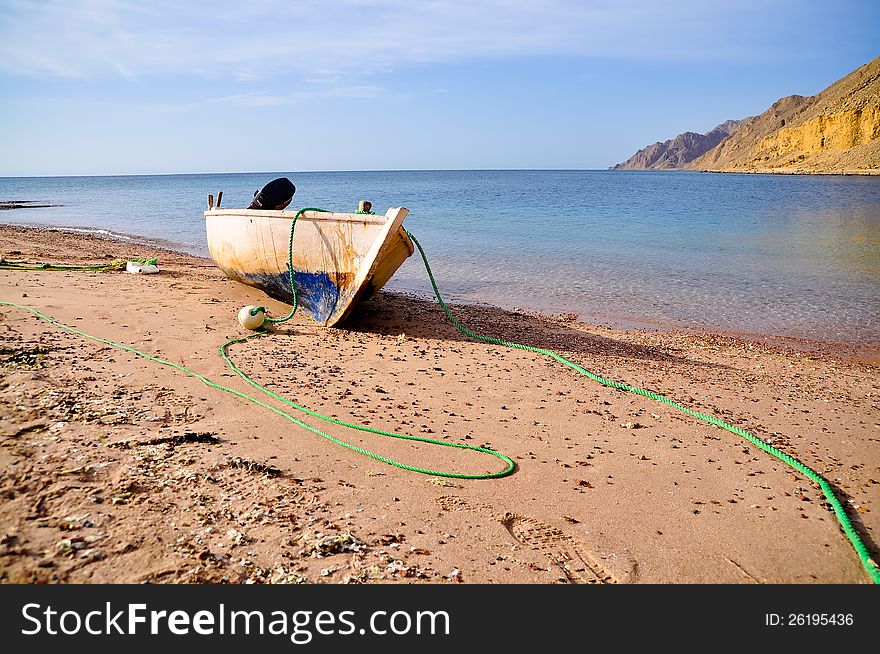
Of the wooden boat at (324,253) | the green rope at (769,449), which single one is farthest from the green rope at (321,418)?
the green rope at (769,449)

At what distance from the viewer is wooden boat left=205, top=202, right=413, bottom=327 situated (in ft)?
22.5

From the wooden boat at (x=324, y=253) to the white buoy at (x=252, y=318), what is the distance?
2.85 feet

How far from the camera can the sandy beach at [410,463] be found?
2.71 metres

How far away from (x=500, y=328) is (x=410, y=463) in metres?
4.58

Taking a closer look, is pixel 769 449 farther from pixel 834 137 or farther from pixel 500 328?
pixel 834 137

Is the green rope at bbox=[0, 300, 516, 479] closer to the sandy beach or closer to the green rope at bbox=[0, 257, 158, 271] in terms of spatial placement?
the sandy beach

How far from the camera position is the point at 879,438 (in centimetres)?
475

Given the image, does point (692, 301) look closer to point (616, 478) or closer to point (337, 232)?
A: point (337, 232)

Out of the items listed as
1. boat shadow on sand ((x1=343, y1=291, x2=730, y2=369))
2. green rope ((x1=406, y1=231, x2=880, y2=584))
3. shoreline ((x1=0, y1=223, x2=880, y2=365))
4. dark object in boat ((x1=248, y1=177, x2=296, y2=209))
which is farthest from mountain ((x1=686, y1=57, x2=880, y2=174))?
green rope ((x1=406, y1=231, x2=880, y2=584))

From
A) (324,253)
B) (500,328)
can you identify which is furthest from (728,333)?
(324,253)

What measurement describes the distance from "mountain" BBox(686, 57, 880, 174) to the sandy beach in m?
68.3

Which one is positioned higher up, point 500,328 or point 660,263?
point 660,263

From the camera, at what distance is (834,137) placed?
6944 centimetres

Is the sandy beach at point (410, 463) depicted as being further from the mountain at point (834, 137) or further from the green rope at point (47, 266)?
the mountain at point (834, 137)
